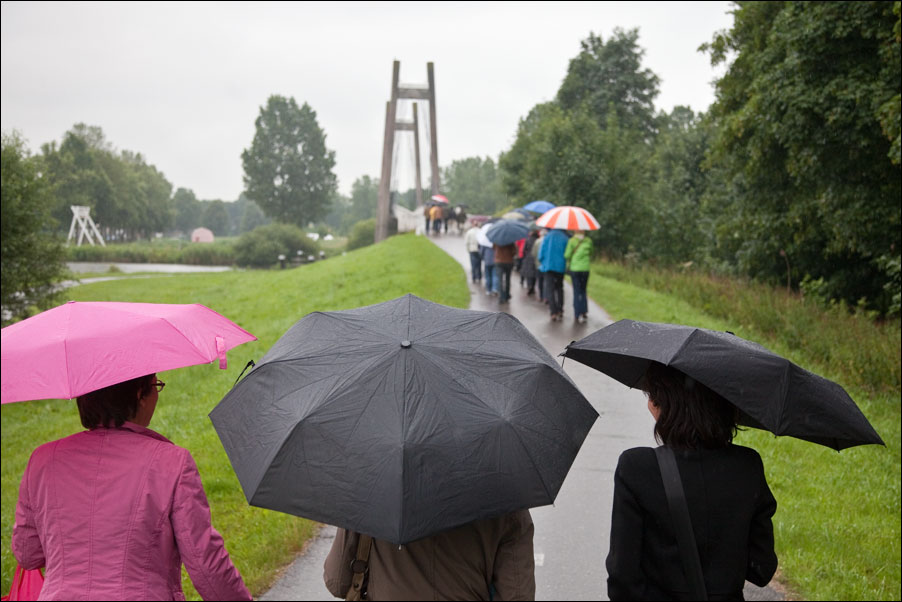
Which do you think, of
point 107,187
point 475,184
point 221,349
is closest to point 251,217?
point 475,184

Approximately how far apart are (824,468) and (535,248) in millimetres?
9182

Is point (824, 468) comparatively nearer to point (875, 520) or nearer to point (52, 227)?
point (875, 520)

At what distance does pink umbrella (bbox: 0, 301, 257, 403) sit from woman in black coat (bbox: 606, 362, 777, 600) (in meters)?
1.48

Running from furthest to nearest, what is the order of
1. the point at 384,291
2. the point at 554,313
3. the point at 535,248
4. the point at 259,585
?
the point at 384,291 < the point at 535,248 < the point at 554,313 < the point at 259,585

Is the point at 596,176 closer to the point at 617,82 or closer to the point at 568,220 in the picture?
the point at 568,220

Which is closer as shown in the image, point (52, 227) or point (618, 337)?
point (618, 337)

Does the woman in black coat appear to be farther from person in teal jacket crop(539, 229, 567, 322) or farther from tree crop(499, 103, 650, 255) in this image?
tree crop(499, 103, 650, 255)

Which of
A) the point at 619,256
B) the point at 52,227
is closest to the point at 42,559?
the point at 52,227

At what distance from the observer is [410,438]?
2.43 meters

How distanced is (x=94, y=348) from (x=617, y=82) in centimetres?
5028

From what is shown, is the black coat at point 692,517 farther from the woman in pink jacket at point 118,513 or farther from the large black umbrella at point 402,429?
the woman in pink jacket at point 118,513

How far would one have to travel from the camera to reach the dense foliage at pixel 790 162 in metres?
16.6

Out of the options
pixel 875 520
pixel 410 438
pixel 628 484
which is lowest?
pixel 875 520

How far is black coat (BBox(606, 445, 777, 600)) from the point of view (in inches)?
98.0
